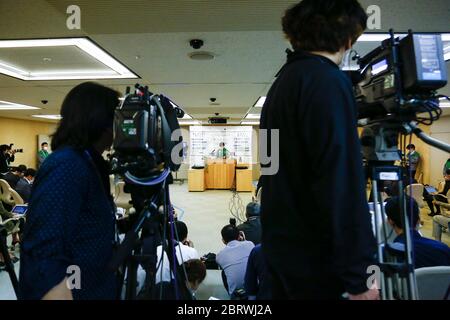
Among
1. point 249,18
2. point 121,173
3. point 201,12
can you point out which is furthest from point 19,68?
point 121,173

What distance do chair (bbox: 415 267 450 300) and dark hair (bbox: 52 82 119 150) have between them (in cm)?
142

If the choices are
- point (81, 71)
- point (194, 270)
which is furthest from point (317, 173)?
point (81, 71)

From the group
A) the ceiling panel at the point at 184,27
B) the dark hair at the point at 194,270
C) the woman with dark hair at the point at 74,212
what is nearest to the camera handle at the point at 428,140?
the woman with dark hair at the point at 74,212

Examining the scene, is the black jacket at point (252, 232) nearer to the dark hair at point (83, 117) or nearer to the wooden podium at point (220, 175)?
the dark hair at point (83, 117)

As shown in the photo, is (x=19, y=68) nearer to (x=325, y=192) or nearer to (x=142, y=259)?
(x=142, y=259)

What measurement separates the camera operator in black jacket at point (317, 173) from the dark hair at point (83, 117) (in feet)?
1.78

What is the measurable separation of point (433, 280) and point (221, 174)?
8.43 meters

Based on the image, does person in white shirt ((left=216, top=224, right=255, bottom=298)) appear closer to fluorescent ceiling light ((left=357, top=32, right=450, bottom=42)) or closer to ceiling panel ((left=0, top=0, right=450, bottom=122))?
ceiling panel ((left=0, top=0, right=450, bottom=122))

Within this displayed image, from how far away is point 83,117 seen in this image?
846 mm

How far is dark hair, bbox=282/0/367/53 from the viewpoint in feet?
2.41

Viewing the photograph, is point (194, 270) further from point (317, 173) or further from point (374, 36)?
point (374, 36)

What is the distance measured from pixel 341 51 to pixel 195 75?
3242 mm

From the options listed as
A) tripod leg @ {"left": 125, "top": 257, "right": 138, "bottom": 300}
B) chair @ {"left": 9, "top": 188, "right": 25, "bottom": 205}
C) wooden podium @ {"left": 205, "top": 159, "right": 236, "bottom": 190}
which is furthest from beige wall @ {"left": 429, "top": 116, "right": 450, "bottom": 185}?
chair @ {"left": 9, "top": 188, "right": 25, "bottom": 205}

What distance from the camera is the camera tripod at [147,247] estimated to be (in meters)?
0.85
